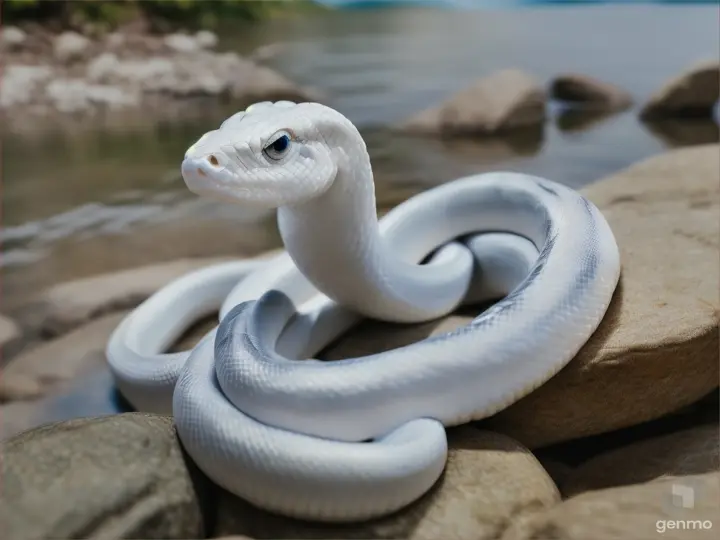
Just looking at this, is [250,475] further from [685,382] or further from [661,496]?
[685,382]

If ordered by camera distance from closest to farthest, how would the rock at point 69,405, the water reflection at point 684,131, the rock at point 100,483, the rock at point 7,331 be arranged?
the rock at point 100,483
the rock at point 69,405
the rock at point 7,331
the water reflection at point 684,131

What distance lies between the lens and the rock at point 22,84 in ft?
11.6

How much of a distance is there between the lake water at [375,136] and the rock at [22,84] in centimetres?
21

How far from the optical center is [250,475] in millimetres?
1181

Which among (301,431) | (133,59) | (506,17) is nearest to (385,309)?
(301,431)

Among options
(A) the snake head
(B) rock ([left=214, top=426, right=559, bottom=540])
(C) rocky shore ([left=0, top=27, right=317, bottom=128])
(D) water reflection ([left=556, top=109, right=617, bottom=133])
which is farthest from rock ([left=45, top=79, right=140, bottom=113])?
(B) rock ([left=214, top=426, right=559, bottom=540])

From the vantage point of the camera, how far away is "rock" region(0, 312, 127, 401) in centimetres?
226

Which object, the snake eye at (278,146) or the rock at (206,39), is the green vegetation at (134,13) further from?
the snake eye at (278,146)

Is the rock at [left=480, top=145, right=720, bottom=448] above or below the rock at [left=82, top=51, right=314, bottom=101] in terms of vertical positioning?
below

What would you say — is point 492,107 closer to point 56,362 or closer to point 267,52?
point 267,52

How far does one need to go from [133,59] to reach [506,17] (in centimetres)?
194

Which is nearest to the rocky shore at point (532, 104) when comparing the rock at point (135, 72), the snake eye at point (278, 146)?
the rock at point (135, 72)

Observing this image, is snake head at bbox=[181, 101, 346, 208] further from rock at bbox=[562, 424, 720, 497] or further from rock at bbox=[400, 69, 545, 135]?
rock at bbox=[400, 69, 545, 135]

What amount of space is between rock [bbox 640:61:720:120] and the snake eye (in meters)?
2.77
